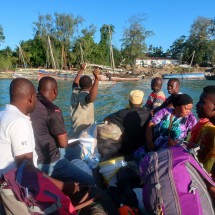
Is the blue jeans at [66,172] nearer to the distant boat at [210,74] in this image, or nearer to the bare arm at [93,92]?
the bare arm at [93,92]

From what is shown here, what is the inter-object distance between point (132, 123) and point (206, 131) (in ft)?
7.36

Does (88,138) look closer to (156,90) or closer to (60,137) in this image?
(60,137)

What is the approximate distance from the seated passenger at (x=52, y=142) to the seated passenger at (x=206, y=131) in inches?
49.2

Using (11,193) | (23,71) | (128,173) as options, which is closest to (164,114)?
A: (128,173)

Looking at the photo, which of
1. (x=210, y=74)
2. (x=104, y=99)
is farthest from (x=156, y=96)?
(x=210, y=74)

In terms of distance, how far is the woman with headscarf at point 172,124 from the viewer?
426cm

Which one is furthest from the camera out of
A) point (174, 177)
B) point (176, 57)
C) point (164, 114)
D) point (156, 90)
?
point (176, 57)

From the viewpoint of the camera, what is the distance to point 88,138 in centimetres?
485

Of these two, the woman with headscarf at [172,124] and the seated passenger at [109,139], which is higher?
the woman with headscarf at [172,124]

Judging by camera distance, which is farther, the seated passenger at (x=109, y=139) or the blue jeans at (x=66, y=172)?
the seated passenger at (x=109, y=139)

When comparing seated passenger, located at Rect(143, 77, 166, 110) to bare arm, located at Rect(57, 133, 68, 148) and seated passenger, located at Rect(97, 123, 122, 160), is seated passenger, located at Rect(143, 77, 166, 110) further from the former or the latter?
bare arm, located at Rect(57, 133, 68, 148)

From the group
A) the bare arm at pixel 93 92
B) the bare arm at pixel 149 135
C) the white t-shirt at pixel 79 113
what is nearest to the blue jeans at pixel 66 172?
the bare arm at pixel 149 135

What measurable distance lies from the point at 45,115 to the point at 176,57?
108 metres

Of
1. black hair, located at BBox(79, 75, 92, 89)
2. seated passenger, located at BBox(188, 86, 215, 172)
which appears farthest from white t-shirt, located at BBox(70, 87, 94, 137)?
seated passenger, located at BBox(188, 86, 215, 172)
